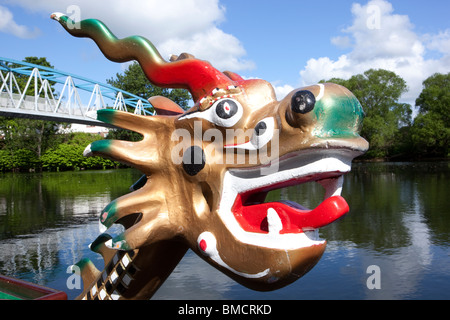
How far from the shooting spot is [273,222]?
5.66 feet

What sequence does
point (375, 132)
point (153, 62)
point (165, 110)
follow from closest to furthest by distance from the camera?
point (153, 62), point (165, 110), point (375, 132)

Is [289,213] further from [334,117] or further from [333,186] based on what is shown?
[334,117]

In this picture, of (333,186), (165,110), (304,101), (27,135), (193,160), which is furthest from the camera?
(27,135)

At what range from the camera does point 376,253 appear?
8.08m

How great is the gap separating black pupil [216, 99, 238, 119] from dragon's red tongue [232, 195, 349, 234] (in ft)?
1.27

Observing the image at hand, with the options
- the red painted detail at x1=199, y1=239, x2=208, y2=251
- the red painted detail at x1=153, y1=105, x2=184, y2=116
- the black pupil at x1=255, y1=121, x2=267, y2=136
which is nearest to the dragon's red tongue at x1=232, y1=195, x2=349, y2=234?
the red painted detail at x1=199, y1=239, x2=208, y2=251

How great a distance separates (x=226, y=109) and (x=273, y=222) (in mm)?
565

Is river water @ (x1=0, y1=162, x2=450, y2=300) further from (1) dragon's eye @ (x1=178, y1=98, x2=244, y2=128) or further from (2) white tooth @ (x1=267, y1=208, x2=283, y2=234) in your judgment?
(1) dragon's eye @ (x1=178, y1=98, x2=244, y2=128)

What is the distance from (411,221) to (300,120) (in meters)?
10.7

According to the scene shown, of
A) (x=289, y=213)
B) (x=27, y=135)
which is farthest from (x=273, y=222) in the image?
(x=27, y=135)

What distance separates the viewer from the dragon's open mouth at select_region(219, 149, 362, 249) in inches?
65.8

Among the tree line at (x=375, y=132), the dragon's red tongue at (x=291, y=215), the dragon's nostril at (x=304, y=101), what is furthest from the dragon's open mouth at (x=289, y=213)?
the tree line at (x=375, y=132)
